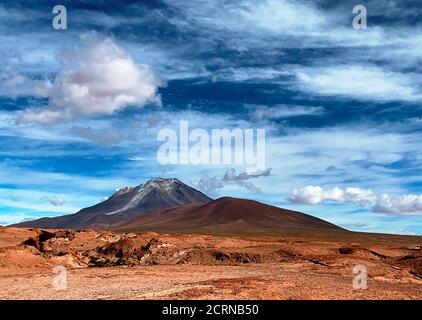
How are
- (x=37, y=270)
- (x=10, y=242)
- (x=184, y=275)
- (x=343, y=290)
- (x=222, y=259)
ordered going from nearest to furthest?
(x=343, y=290) < (x=184, y=275) < (x=37, y=270) < (x=222, y=259) < (x=10, y=242)

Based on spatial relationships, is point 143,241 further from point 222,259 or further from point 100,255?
point 222,259

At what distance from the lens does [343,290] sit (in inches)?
893

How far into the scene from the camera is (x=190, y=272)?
1364 inches

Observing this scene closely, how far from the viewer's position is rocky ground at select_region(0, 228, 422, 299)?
21.8 m

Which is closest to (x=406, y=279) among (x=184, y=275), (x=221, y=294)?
(x=184, y=275)

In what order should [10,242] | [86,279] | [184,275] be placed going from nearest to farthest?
[86,279], [184,275], [10,242]

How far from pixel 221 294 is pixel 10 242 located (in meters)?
55.5

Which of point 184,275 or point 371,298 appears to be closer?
point 371,298

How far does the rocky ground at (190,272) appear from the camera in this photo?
21828 mm

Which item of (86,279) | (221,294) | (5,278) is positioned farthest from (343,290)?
(5,278)
